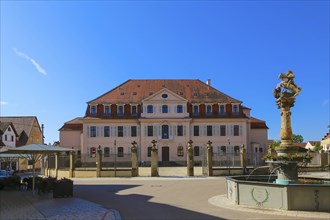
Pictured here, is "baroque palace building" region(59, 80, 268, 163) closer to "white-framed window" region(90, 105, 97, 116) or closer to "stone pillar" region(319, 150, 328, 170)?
"white-framed window" region(90, 105, 97, 116)

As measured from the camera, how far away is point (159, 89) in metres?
64.0

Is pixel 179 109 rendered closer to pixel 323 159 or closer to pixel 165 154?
pixel 165 154

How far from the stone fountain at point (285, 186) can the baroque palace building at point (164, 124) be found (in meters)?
41.0

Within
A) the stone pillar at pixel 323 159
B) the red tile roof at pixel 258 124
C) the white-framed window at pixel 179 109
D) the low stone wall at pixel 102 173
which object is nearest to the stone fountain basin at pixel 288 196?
the low stone wall at pixel 102 173

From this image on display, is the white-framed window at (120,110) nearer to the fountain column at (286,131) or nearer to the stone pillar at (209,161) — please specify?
the stone pillar at (209,161)

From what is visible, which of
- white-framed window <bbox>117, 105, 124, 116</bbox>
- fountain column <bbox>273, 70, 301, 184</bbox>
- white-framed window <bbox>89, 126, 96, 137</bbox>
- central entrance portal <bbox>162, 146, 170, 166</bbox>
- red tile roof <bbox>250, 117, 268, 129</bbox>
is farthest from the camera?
red tile roof <bbox>250, 117, 268, 129</bbox>

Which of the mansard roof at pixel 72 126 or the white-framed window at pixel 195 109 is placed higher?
the white-framed window at pixel 195 109

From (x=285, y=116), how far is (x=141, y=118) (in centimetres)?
4376

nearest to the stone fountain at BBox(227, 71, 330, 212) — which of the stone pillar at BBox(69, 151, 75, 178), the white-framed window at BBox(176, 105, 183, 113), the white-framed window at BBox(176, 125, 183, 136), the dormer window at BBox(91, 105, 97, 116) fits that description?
the stone pillar at BBox(69, 151, 75, 178)

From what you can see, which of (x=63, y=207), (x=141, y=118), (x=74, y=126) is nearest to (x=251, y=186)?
(x=63, y=207)

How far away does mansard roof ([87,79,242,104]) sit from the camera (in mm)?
61219

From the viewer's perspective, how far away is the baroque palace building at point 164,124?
59719 mm

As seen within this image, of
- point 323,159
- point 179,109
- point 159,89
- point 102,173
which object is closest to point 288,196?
point 102,173

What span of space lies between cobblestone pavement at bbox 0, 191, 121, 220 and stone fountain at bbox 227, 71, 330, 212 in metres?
4.77
